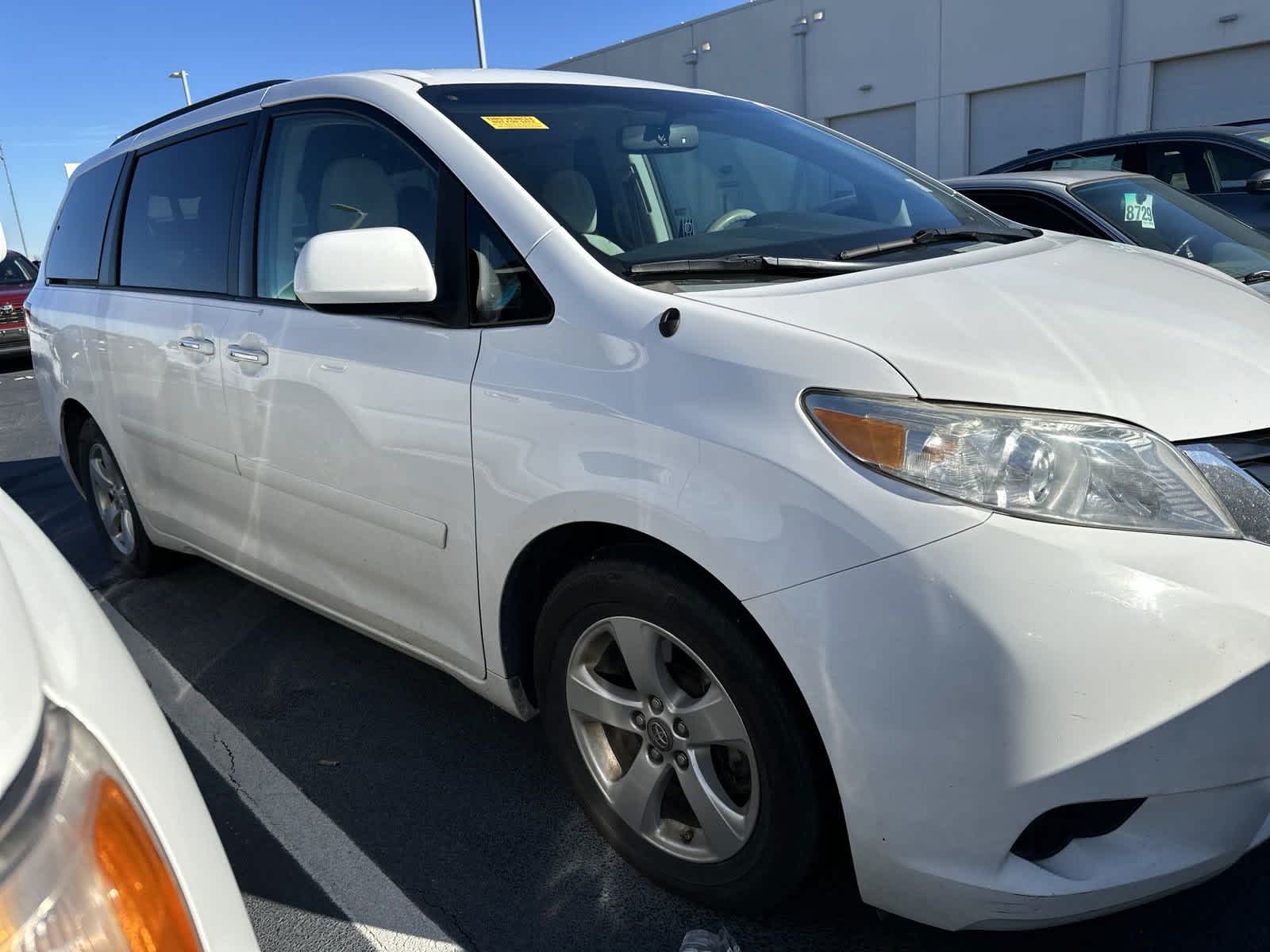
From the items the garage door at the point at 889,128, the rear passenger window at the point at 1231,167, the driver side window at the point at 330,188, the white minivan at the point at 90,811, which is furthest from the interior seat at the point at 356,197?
the garage door at the point at 889,128

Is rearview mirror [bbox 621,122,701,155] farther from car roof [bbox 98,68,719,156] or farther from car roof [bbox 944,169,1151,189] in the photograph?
car roof [bbox 944,169,1151,189]

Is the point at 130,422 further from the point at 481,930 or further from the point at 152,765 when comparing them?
the point at 152,765

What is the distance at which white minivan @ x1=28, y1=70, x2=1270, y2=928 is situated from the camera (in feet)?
4.98

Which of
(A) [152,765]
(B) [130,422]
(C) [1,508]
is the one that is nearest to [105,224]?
(B) [130,422]

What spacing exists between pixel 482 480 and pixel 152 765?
1229 mm

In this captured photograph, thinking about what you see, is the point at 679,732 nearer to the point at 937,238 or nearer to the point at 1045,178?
the point at 937,238

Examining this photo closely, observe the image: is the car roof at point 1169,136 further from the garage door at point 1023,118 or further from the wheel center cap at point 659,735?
the garage door at point 1023,118

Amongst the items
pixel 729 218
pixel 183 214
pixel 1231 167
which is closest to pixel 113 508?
pixel 183 214

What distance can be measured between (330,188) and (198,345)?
0.68 metres

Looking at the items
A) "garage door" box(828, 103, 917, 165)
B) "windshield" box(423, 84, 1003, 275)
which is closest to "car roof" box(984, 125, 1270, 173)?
"windshield" box(423, 84, 1003, 275)

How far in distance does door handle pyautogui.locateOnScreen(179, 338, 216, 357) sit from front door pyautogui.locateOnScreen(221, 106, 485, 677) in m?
0.12

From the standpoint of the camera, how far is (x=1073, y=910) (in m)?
1.60

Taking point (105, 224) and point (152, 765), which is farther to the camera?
point (105, 224)

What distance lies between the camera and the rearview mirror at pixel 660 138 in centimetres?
265
